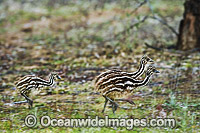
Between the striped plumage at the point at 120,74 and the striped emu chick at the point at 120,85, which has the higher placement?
the striped plumage at the point at 120,74

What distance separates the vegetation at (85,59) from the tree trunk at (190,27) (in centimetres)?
49

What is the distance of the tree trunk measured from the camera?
38.4ft

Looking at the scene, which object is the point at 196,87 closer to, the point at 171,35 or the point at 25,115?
the point at 25,115

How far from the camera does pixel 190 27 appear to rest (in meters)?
11.9

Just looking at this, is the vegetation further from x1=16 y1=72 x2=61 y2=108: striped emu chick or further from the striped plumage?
the striped plumage

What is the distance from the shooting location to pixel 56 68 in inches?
441

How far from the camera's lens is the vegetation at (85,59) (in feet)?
23.6

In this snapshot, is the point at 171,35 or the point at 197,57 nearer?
the point at 197,57

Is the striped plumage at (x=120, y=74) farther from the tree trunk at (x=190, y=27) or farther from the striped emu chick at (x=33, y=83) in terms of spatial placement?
the tree trunk at (x=190, y=27)

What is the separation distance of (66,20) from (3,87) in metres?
10.0

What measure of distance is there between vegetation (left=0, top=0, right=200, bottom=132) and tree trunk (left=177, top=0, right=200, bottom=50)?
486 mm

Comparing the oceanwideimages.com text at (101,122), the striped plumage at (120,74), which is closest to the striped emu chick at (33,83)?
the oceanwideimages.com text at (101,122)

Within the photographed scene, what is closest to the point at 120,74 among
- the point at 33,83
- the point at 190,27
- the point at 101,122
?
the point at 101,122

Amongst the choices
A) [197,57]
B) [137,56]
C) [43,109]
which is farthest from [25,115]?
[197,57]
